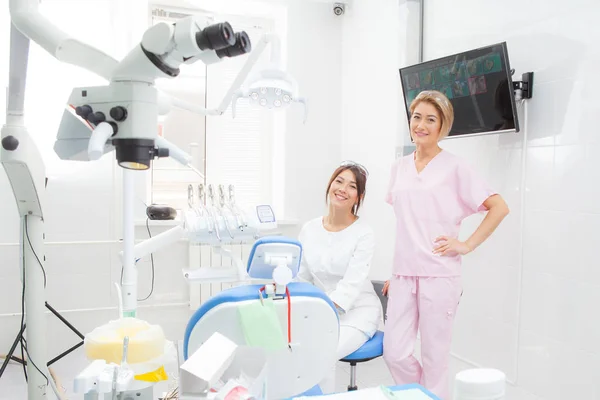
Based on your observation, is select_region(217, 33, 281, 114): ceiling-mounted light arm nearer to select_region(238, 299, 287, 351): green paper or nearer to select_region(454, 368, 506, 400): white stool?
select_region(238, 299, 287, 351): green paper

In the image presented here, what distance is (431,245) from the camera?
2.10m

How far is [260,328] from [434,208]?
1.19 metres

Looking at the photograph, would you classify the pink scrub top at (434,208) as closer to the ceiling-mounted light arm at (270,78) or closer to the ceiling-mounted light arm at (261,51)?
the ceiling-mounted light arm at (270,78)

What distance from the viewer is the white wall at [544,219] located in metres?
2.03

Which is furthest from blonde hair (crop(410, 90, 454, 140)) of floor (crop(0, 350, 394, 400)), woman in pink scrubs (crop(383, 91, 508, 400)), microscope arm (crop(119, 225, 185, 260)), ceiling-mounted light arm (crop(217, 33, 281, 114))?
floor (crop(0, 350, 394, 400))

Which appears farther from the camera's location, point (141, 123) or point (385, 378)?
point (385, 378)

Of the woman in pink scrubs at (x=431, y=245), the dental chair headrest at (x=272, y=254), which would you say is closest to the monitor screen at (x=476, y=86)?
the woman in pink scrubs at (x=431, y=245)

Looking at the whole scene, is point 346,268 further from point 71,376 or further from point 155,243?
point 71,376

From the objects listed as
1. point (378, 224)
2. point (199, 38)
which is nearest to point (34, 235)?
point (199, 38)

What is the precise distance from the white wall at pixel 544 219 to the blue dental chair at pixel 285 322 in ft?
4.32

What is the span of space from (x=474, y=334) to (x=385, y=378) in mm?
707

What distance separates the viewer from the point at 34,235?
4.01 ft

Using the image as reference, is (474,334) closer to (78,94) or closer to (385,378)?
(385,378)

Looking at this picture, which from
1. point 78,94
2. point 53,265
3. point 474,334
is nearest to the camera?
point 78,94
